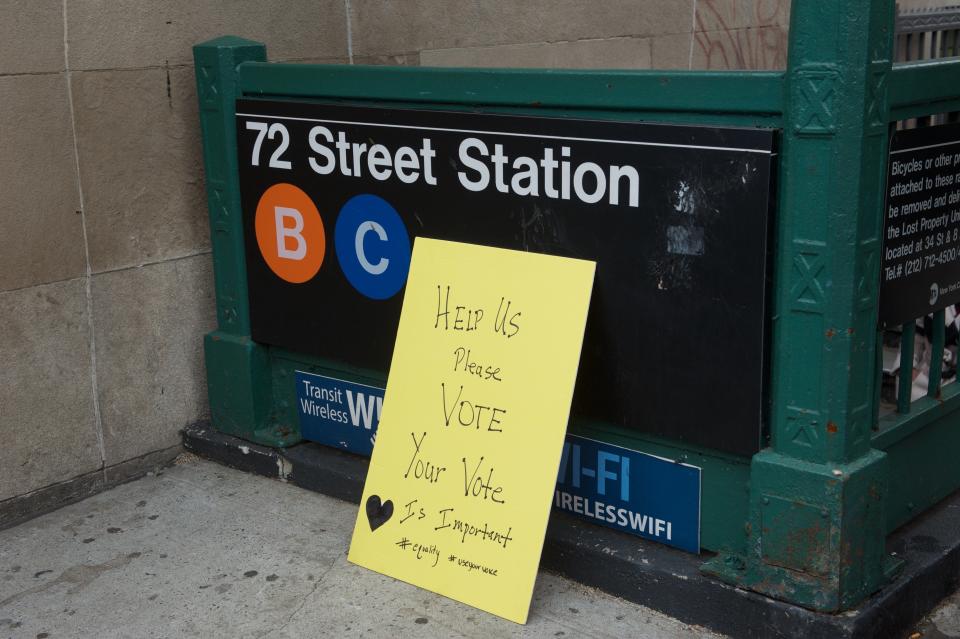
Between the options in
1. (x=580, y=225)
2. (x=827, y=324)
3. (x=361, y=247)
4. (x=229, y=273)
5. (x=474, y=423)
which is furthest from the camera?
(x=229, y=273)

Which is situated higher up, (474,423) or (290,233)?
(290,233)

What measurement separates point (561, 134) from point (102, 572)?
6.78 ft

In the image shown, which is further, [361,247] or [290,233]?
[290,233]

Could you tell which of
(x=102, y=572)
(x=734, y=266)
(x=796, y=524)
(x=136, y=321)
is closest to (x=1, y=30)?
(x=136, y=321)

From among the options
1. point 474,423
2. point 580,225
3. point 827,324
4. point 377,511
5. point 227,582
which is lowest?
point 227,582

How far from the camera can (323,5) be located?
15.8 feet

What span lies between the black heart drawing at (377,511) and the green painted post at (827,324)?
1.13 metres

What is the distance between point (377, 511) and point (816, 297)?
61.7 inches

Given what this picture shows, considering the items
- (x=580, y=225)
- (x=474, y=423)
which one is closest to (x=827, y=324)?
(x=580, y=225)

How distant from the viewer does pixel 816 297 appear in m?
2.76

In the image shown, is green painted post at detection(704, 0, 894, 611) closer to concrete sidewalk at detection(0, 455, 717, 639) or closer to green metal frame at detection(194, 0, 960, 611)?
green metal frame at detection(194, 0, 960, 611)

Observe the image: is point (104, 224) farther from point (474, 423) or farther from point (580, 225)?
point (580, 225)

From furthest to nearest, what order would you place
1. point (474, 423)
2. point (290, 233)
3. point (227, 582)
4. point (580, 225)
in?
point (290, 233)
point (227, 582)
point (474, 423)
point (580, 225)

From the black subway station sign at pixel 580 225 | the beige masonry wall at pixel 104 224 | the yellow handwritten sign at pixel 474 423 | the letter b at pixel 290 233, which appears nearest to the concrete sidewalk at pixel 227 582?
the yellow handwritten sign at pixel 474 423
